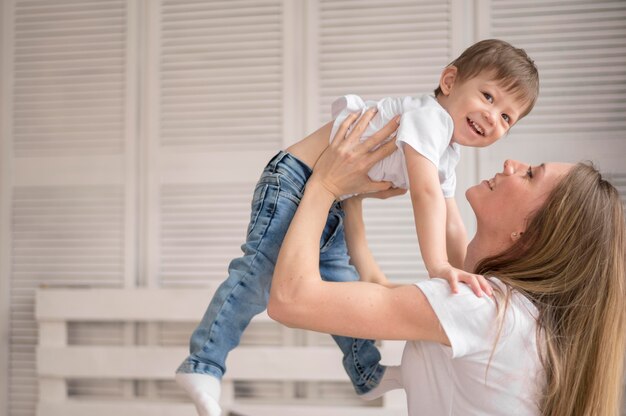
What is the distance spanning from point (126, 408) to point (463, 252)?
1.69 m

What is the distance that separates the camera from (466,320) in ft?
3.08

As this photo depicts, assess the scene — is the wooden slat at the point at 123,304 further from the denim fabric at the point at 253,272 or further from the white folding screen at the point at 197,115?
the denim fabric at the point at 253,272

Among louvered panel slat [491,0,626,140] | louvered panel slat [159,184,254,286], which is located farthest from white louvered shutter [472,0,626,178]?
louvered panel slat [159,184,254,286]

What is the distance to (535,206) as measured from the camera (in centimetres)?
106

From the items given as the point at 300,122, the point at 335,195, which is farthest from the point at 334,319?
the point at 300,122

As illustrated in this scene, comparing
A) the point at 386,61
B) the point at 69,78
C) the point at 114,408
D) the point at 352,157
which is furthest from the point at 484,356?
the point at 69,78

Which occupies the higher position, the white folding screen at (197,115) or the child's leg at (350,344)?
the white folding screen at (197,115)

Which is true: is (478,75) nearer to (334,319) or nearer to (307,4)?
(334,319)

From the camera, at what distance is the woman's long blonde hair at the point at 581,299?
96cm

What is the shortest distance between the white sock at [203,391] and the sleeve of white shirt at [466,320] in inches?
18.0

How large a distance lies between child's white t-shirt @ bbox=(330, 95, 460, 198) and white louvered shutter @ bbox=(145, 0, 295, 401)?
1.21m

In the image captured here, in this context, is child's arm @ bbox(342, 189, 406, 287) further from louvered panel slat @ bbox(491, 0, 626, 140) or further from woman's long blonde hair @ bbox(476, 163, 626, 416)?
louvered panel slat @ bbox(491, 0, 626, 140)

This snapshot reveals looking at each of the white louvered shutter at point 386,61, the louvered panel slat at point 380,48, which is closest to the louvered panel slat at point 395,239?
the white louvered shutter at point 386,61

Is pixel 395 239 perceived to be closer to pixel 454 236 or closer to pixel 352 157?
pixel 454 236
